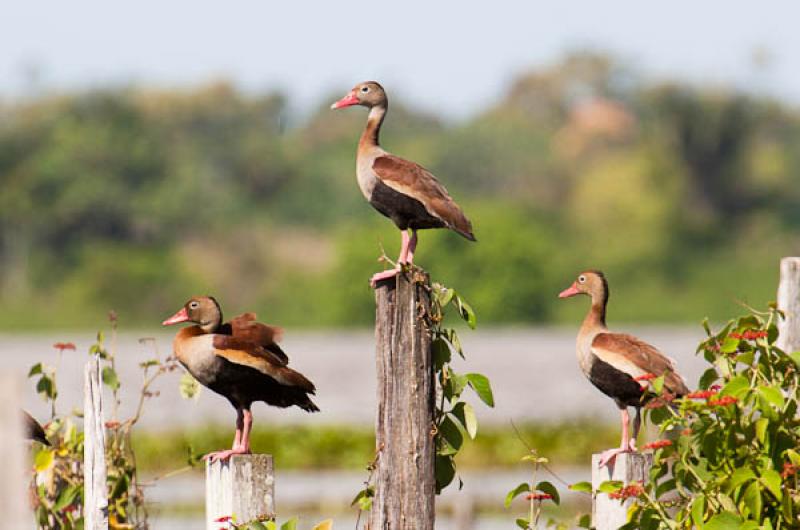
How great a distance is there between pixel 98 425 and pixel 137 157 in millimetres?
55208

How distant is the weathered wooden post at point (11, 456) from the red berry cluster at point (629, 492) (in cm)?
243

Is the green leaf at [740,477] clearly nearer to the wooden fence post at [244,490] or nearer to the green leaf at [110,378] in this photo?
the wooden fence post at [244,490]

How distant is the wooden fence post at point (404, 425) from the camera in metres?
5.37

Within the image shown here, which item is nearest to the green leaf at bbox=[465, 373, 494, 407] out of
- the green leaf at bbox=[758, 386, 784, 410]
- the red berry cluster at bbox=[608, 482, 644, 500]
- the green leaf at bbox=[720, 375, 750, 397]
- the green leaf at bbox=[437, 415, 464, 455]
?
the green leaf at bbox=[437, 415, 464, 455]

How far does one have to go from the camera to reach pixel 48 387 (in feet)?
22.5

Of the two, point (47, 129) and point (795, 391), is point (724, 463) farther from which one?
point (47, 129)

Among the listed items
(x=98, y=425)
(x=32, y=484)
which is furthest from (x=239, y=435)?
(x=32, y=484)

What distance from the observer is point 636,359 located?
6258 mm

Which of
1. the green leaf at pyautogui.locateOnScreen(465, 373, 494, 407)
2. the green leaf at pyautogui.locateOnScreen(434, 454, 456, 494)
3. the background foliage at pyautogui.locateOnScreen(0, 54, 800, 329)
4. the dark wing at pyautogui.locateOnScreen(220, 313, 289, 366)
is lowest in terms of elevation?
the green leaf at pyautogui.locateOnScreen(434, 454, 456, 494)

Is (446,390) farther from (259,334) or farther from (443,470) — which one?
(259,334)

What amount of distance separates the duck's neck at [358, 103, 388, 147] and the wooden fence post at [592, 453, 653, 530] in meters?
1.52

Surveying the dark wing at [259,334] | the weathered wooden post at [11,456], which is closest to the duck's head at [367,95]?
the dark wing at [259,334]

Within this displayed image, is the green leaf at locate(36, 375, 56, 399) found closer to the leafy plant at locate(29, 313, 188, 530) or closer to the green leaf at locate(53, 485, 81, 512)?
the leafy plant at locate(29, 313, 188, 530)

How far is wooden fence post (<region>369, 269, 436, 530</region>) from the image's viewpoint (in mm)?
5371
